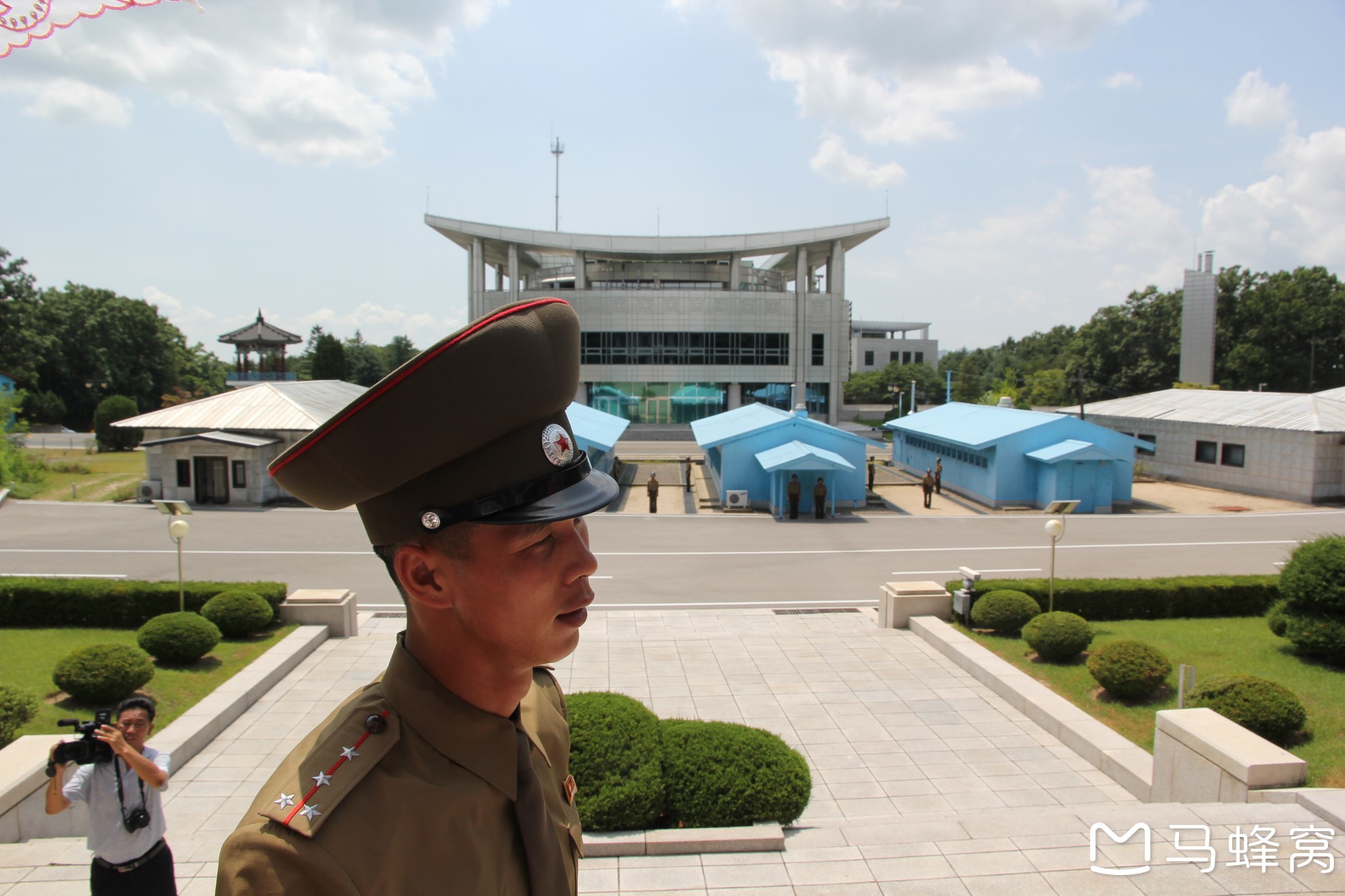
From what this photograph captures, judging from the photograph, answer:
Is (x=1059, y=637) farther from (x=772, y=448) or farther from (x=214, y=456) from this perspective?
(x=214, y=456)

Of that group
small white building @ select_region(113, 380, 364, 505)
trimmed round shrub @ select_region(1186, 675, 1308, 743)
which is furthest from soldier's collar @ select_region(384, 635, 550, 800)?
small white building @ select_region(113, 380, 364, 505)

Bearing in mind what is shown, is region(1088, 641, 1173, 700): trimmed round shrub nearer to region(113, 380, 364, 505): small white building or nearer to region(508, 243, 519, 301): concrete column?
region(113, 380, 364, 505): small white building

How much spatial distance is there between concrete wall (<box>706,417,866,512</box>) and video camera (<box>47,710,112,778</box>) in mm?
21298

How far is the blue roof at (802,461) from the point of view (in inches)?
917

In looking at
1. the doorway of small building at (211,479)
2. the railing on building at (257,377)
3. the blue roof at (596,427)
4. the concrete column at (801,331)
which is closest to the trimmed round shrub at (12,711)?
the blue roof at (596,427)

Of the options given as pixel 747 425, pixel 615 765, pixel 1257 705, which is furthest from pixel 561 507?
pixel 747 425

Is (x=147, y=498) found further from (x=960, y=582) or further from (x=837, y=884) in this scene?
(x=837, y=884)

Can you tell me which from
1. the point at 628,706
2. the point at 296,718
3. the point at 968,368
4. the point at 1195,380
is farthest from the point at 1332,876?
the point at 968,368

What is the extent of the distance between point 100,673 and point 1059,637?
39.1 ft

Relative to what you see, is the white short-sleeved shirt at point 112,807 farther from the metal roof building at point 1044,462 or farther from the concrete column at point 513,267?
the concrete column at point 513,267

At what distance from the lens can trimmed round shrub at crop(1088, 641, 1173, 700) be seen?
9.29m

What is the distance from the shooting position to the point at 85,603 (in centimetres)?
1234

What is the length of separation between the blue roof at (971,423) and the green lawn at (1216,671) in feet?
44.2

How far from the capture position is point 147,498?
25891 millimetres
